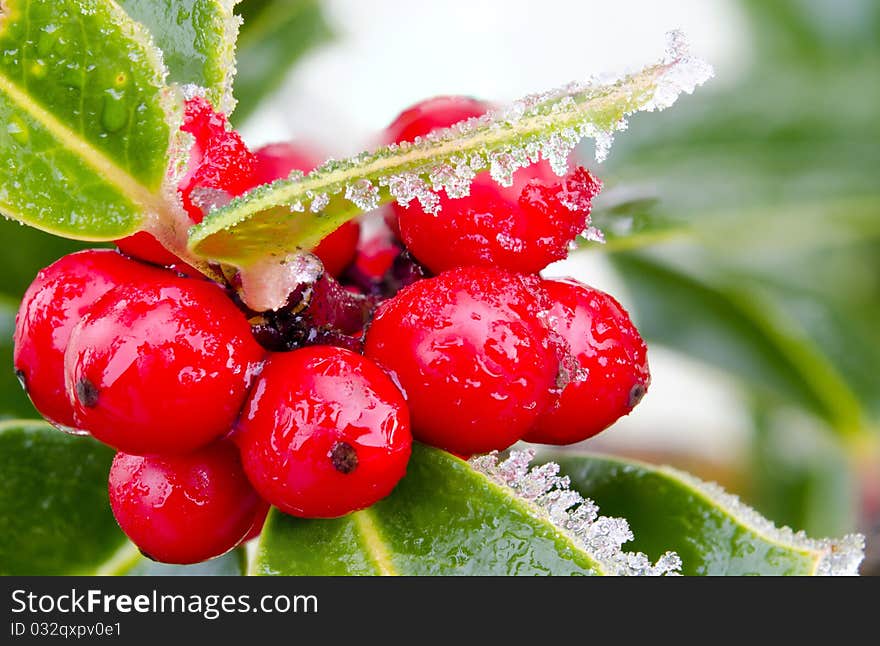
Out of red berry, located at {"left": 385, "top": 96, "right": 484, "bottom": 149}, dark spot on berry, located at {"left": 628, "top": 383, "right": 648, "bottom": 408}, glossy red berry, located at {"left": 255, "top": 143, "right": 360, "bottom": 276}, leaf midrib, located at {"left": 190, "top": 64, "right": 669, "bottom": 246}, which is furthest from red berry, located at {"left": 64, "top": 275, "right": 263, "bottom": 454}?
dark spot on berry, located at {"left": 628, "top": 383, "right": 648, "bottom": 408}

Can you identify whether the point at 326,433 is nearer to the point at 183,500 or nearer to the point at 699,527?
the point at 183,500

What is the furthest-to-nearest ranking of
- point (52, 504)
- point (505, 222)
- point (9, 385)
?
1. point (9, 385)
2. point (52, 504)
3. point (505, 222)

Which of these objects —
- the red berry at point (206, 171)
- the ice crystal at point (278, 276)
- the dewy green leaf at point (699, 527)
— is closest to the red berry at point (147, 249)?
the red berry at point (206, 171)

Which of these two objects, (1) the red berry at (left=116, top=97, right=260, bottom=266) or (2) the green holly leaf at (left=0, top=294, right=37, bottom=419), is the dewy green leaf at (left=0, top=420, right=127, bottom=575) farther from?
(1) the red berry at (left=116, top=97, right=260, bottom=266)

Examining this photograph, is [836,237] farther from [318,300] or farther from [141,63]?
[141,63]

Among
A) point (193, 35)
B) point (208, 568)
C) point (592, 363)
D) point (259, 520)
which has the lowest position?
point (208, 568)

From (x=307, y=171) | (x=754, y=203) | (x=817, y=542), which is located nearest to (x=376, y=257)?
(x=307, y=171)

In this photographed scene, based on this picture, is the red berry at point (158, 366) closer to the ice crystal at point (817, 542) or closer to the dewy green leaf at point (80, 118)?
the dewy green leaf at point (80, 118)
